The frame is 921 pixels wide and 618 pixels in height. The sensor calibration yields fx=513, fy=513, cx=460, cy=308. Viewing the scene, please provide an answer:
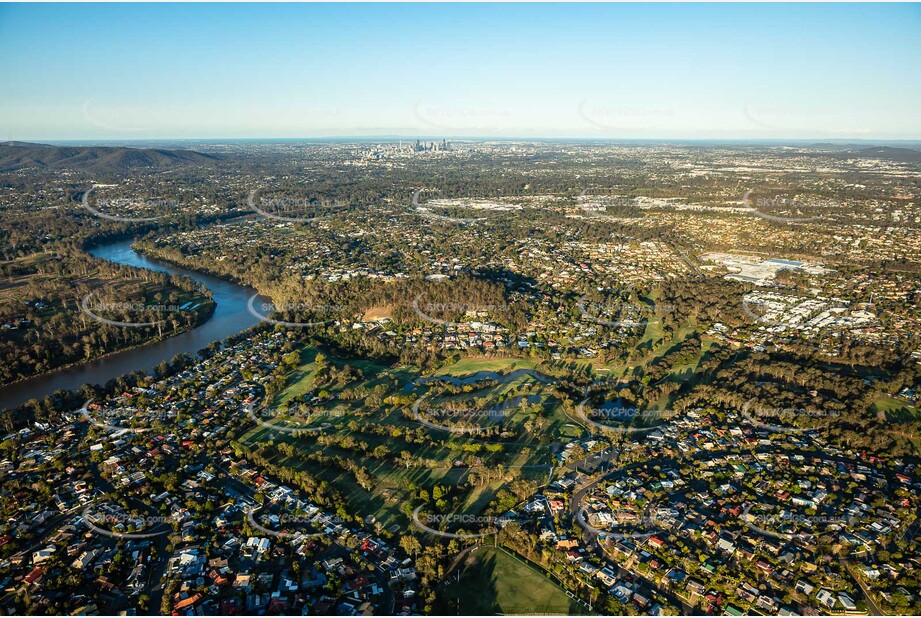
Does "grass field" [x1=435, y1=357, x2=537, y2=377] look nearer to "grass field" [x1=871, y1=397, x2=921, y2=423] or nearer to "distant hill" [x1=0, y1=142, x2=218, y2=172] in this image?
"grass field" [x1=871, y1=397, x2=921, y2=423]

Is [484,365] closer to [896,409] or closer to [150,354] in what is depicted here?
[896,409]

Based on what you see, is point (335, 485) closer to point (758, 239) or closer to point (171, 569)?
point (171, 569)

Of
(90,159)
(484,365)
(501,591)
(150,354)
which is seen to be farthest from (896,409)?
(90,159)

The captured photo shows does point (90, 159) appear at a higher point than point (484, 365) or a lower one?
higher

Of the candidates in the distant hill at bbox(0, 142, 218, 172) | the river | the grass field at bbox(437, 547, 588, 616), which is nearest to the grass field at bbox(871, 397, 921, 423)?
the grass field at bbox(437, 547, 588, 616)

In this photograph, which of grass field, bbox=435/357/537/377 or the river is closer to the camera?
the river

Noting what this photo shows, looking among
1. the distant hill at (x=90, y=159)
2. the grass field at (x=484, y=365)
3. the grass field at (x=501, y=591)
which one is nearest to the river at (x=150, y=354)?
the grass field at (x=484, y=365)

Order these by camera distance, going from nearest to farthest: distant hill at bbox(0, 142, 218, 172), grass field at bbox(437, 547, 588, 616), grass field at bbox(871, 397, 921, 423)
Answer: grass field at bbox(437, 547, 588, 616)
grass field at bbox(871, 397, 921, 423)
distant hill at bbox(0, 142, 218, 172)
